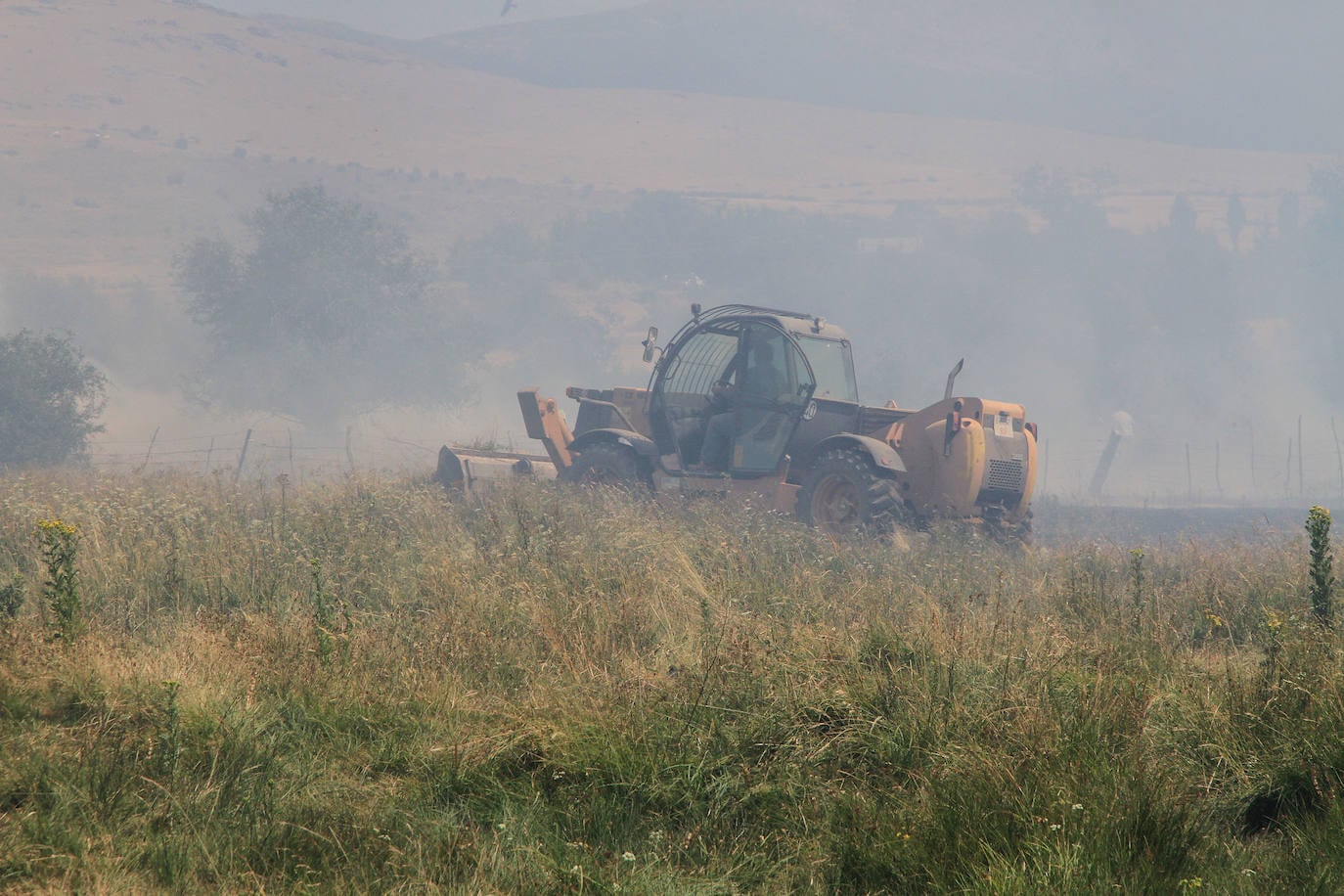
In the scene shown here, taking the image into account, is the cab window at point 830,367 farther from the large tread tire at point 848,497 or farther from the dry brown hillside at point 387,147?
the dry brown hillside at point 387,147

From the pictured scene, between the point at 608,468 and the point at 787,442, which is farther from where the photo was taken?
the point at 608,468

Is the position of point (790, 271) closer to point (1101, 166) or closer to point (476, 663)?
point (476, 663)

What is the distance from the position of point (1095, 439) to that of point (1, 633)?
210 feet

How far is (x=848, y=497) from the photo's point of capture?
44.8 feet

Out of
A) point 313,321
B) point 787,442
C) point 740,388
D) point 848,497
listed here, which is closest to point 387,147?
point 313,321

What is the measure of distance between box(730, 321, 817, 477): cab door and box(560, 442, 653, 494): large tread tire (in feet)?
4.17

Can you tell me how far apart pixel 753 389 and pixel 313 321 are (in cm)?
3397

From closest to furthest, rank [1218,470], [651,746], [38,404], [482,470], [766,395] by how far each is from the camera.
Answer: [651,746] < [766,395] < [482,470] < [38,404] < [1218,470]

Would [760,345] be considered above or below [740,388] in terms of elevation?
above

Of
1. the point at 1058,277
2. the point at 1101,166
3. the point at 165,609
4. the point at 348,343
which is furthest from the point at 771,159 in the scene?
the point at 165,609

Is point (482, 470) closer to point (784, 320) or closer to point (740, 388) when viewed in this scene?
point (740, 388)

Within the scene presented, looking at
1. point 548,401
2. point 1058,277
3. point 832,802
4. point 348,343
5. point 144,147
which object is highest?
point 144,147

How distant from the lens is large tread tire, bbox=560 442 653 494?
1459 cm

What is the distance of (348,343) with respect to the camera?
4550 cm
